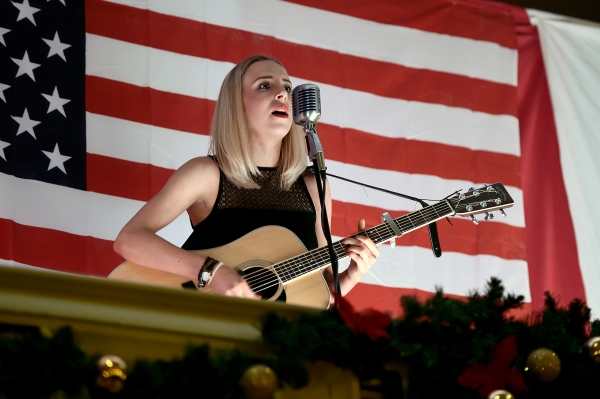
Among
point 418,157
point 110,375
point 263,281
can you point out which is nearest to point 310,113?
point 263,281

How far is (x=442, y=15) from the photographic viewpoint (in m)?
3.75

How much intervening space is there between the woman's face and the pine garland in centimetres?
141

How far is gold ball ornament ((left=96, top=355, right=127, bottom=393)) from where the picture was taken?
950mm

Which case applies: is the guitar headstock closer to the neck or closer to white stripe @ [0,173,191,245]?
the neck

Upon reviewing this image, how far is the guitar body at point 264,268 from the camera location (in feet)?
7.73

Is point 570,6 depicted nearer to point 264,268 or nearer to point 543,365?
point 264,268

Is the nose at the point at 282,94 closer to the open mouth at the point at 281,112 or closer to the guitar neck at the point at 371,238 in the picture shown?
the open mouth at the point at 281,112

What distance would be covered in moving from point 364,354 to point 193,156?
2.13 meters

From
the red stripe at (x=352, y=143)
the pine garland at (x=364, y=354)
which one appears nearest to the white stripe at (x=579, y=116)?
the red stripe at (x=352, y=143)

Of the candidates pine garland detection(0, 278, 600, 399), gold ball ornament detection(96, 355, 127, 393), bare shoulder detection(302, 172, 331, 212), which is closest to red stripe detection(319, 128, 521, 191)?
bare shoulder detection(302, 172, 331, 212)

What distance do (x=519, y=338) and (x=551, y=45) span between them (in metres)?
2.96

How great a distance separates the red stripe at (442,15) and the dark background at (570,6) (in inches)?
10.9

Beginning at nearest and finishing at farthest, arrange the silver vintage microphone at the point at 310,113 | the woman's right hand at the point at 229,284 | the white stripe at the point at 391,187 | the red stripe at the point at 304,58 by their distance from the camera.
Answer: the silver vintage microphone at the point at 310,113 → the woman's right hand at the point at 229,284 → the red stripe at the point at 304,58 → the white stripe at the point at 391,187

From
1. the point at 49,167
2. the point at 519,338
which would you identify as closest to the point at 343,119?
the point at 49,167
